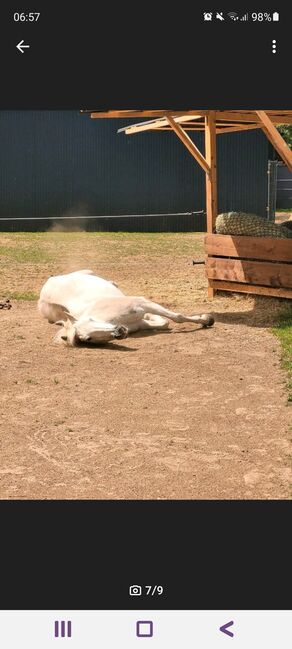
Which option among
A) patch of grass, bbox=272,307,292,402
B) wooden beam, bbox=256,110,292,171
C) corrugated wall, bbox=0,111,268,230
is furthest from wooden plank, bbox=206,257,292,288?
corrugated wall, bbox=0,111,268,230

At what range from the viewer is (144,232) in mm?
23312

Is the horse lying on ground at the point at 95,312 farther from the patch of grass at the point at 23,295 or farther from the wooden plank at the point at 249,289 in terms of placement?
the patch of grass at the point at 23,295

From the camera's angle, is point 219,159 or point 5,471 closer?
point 5,471

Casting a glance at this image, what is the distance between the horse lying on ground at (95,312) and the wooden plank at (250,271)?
157 centimetres

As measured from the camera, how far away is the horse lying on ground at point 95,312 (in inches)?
309

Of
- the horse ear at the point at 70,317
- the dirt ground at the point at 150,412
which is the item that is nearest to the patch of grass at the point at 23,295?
the dirt ground at the point at 150,412

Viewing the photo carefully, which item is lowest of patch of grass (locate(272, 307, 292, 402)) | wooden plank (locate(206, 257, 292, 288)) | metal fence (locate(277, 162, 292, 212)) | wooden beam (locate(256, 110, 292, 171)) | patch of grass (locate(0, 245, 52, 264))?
patch of grass (locate(272, 307, 292, 402))

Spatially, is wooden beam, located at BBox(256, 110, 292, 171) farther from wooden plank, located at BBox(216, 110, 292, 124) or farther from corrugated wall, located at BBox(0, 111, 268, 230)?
corrugated wall, located at BBox(0, 111, 268, 230)

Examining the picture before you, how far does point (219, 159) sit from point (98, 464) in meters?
20.0

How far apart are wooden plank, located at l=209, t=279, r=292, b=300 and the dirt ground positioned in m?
0.14

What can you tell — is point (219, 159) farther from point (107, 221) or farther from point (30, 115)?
point (30, 115)

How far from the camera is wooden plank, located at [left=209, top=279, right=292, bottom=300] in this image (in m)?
9.95
